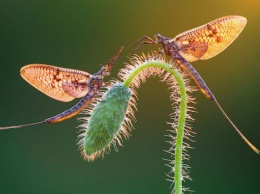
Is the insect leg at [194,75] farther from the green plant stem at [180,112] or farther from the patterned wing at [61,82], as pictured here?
the patterned wing at [61,82]

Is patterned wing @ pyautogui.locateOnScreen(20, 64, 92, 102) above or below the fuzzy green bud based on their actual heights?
above

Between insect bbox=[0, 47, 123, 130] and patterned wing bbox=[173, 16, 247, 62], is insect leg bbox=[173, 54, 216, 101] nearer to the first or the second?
patterned wing bbox=[173, 16, 247, 62]

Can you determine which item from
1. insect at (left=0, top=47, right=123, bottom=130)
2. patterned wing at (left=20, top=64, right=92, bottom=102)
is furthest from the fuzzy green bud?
patterned wing at (left=20, top=64, right=92, bottom=102)

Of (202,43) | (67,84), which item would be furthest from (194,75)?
(67,84)

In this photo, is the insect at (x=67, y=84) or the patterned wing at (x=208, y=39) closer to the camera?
the patterned wing at (x=208, y=39)

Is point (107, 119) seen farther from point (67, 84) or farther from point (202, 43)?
point (202, 43)

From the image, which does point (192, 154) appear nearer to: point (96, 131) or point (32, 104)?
point (32, 104)

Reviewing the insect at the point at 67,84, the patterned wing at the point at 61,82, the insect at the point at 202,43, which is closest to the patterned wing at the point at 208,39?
the insect at the point at 202,43
